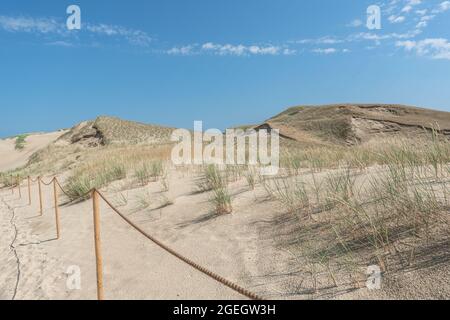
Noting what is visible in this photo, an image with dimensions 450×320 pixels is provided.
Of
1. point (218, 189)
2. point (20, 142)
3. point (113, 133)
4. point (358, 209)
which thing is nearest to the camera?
point (358, 209)

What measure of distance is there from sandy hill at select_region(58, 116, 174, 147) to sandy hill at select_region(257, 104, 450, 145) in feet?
38.7

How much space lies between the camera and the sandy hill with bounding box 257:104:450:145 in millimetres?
20328

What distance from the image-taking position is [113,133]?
31484 mm

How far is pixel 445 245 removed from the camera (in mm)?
3170

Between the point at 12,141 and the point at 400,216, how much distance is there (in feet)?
156

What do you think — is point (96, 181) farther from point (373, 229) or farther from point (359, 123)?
point (359, 123)

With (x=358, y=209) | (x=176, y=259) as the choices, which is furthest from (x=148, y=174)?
(x=358, y=209)

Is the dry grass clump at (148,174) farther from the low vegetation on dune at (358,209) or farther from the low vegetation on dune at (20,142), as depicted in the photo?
the low vegetation on dune at (20,142)

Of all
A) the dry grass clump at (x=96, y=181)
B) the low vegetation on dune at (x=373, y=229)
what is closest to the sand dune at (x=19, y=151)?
the dry grass clump at (x=96, y=181)

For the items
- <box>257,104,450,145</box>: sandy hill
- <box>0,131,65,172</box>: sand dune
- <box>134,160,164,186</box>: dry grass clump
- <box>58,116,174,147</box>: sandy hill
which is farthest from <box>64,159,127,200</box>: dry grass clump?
<box>0,131,65,172</box>: sand dune

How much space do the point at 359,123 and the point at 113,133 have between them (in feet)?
67.0

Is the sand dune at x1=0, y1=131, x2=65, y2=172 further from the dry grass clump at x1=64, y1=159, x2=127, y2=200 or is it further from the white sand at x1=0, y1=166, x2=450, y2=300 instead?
the white sand at x1=0, y1=166, x2=450, y2=300
